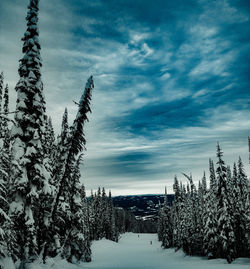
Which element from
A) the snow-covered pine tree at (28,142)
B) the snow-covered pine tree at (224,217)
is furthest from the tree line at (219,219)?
the snow-covered pine tree at (28,142)

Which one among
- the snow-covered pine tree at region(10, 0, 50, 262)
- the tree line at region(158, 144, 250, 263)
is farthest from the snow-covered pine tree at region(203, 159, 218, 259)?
the snow-covered pine tree at region(10, 0, 50, 262)

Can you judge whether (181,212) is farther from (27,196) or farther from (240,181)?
(27,196)

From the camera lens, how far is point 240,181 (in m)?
54.4

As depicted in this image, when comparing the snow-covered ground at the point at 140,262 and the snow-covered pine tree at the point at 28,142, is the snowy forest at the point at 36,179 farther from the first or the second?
the snow-covered ground at the point at 140,262

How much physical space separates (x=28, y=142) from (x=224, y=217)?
3262cm

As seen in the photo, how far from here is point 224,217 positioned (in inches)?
1508

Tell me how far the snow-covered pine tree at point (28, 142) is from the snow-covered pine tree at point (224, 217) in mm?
30131

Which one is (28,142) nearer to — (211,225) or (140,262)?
(211,225)

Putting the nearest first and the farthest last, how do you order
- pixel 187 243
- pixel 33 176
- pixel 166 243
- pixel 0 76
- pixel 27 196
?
pixel 27 196
pixel 33 176
pixel 0 76
pixel 187 243
pixel 166 243

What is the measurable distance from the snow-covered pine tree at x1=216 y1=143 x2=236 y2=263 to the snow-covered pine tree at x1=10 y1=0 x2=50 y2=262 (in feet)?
98.9

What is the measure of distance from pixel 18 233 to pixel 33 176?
3534 millimetres

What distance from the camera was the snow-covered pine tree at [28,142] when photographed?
15.5 meters

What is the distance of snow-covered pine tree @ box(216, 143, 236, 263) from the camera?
3781cm

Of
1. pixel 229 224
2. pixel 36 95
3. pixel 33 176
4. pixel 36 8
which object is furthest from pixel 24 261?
pixel 229 224
